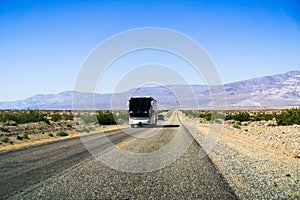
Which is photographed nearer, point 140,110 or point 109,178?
point 109,178

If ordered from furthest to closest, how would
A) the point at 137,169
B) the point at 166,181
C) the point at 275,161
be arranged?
the point at 275,161, the point at 137,169, the point at 166,181

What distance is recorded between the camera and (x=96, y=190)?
23.0 feet

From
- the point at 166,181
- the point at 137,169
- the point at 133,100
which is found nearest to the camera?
the point at 166,181

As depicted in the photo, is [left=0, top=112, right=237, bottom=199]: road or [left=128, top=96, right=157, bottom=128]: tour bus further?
[left=128, top=96, right=157, bottom=128]: tour bus

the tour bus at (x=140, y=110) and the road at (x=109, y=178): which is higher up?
the tour bus at (x=140, y=110)

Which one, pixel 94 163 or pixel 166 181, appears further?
pixel 94 163

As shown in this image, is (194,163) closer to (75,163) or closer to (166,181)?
(166,181)

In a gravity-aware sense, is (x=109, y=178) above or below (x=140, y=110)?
below

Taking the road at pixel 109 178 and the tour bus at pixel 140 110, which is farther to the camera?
the tour bus at pixel 140 110

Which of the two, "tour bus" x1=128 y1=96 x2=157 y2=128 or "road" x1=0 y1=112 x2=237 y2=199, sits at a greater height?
"tour bus" x1=128 y1=96 x2=157 y2=128

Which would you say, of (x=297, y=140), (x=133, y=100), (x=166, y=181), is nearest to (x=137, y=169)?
(x=166, y=181)

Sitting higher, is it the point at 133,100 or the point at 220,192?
the point at 133,100

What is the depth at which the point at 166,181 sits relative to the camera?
796 cm

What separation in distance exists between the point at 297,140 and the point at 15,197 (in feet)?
60.7
